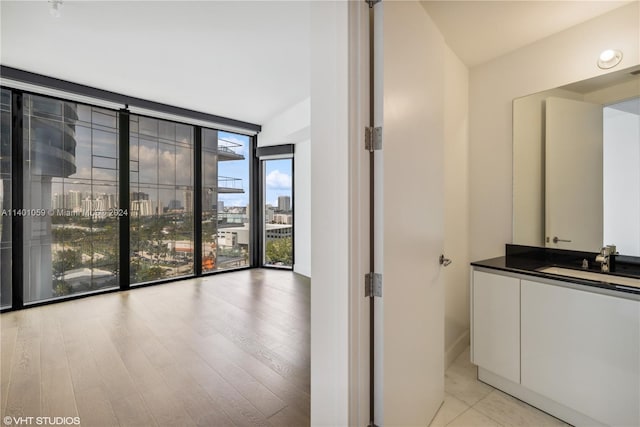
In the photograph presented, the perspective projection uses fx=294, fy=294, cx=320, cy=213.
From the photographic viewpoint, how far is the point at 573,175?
2.05 m

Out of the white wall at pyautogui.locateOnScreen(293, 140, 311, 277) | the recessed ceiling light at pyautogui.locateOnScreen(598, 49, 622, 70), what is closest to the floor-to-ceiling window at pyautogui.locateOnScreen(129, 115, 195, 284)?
the white wall at pyautogui.locateOnScreen(293, 140, 311, 277)

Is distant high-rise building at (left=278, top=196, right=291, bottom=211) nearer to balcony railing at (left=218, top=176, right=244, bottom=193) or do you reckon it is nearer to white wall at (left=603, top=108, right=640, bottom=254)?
balcony railing at (left=218, top=176, right=244, bottom=193)

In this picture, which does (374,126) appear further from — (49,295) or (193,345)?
(49,295)

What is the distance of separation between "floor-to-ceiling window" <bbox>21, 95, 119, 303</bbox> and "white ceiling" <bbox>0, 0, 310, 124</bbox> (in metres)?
0.58

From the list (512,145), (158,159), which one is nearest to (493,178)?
(512,145)

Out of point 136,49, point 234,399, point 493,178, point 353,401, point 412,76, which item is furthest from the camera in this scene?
point 136,49

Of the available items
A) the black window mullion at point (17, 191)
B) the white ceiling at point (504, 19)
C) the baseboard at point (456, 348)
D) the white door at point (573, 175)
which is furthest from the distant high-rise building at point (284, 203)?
the white door at point (573, 175)

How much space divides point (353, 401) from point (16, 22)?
375 cm

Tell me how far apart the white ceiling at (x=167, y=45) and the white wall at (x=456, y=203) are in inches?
54.0

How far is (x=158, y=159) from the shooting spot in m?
4.59

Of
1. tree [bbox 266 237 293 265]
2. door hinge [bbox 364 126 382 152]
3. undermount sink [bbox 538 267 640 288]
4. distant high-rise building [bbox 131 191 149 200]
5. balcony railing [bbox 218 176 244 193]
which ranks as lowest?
tree [bbox 266 237 293 265]

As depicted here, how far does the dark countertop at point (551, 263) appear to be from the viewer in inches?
64.2

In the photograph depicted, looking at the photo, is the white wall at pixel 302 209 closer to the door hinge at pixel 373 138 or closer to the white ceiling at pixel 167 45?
the white ceiling at pixel 167 45

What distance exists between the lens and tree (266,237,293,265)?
5691 millimetres
